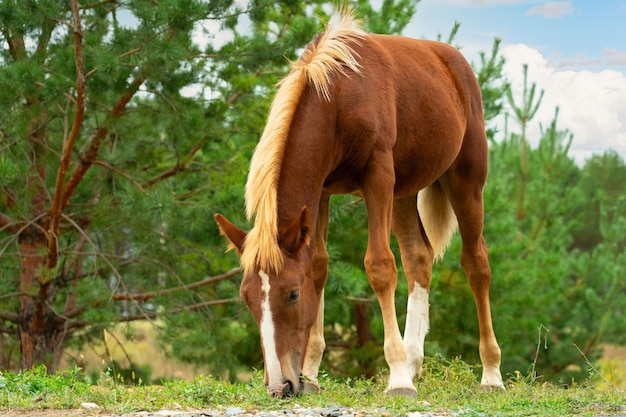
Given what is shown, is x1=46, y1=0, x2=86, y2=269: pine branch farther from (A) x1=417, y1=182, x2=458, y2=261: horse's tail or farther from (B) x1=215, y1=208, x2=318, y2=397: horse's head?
(B) x1=215, y1=208, x2=318, y2=397: horse's head

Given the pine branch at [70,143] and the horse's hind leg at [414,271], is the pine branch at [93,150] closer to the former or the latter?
the pine branch at [70,143]

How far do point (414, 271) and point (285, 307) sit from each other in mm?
2012

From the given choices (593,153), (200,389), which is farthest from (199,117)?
(593,153)

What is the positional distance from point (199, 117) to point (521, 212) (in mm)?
11104

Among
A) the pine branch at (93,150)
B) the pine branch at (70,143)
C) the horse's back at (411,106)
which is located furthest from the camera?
the pine branch at (93,150)

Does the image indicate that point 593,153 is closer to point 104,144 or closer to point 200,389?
point 104,144

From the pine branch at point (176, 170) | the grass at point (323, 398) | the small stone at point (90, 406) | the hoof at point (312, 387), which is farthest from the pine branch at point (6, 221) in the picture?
the hoof at point (312, 387)

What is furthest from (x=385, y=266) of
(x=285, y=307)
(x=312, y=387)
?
(x=312, y=387)

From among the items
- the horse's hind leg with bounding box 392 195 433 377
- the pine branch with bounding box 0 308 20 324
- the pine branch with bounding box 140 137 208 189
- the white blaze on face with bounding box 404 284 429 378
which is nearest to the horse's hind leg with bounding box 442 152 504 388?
the horse's hind leg with bounding box 392 195 433 377

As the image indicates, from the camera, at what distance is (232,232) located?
4.76 meters

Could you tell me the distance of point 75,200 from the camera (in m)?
11.6

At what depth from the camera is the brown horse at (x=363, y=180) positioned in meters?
4.53

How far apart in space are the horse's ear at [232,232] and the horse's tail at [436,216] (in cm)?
231

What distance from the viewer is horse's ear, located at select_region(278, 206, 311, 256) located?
4.57 m
